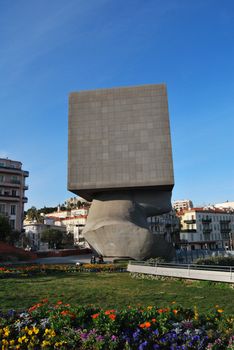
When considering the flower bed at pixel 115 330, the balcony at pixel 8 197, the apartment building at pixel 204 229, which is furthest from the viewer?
the apartment building at pixel 204 229

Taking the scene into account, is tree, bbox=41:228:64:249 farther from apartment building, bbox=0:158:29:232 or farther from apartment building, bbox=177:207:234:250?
apartment building, bbox=177:207:234:250

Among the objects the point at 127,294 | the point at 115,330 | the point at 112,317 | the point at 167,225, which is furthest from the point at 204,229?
the point at 115,330

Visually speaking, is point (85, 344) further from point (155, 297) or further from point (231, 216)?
point (231, 216)

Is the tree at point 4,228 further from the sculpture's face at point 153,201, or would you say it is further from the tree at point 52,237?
the tree at point 52,237

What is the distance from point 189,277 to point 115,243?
16.4 meters

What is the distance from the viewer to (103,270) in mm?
21797

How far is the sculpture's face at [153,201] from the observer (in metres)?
35.8

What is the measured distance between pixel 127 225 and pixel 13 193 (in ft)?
147

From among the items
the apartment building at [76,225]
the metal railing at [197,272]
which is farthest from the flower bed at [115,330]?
the apartment building at [76,225]

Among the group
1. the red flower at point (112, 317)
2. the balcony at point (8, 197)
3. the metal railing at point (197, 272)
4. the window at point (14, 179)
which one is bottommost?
the metal railing at point (197, 272)

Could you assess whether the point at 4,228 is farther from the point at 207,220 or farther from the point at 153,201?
the point at 207,220

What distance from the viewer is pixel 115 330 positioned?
5652 mm

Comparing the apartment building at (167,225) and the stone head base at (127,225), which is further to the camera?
the apartment building at (167,225)

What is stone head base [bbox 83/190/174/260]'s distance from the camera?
3092cm
